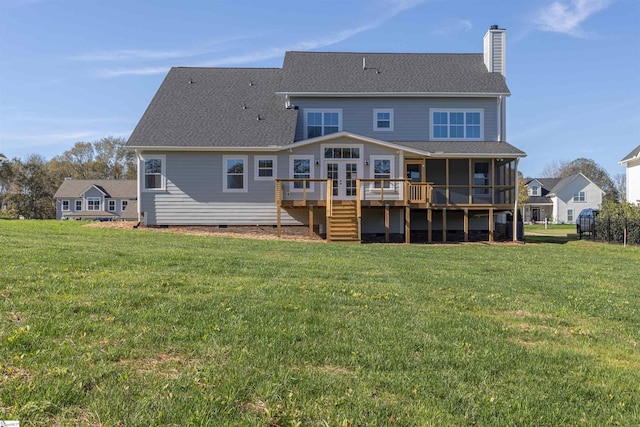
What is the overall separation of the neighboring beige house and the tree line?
11.8 feet

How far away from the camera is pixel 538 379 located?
3729mm

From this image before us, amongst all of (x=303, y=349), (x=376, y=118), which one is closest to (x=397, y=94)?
(x=376, y=118)

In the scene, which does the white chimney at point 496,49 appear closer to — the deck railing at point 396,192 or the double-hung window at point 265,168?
the deck railing at point 396,192

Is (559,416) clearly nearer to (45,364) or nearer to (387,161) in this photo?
(45,364)

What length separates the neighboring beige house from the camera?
2287 inches

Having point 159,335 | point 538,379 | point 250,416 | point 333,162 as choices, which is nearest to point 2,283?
point 159,335

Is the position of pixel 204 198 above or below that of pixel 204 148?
below

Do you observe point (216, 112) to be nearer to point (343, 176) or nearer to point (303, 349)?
point (343, 176)

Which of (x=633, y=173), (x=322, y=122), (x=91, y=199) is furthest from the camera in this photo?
(x=91, y=199)

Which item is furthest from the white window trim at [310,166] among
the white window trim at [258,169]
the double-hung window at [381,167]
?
the double-hung window at [381,167]

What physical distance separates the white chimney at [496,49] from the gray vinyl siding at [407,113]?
7.43 ft

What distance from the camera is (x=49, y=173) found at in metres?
66.4

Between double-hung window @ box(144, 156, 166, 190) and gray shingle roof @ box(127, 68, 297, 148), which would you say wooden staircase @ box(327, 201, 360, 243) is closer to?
gray shingle roof @ box(127, 68, 297, 148)

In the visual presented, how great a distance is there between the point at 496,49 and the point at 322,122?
929cm
